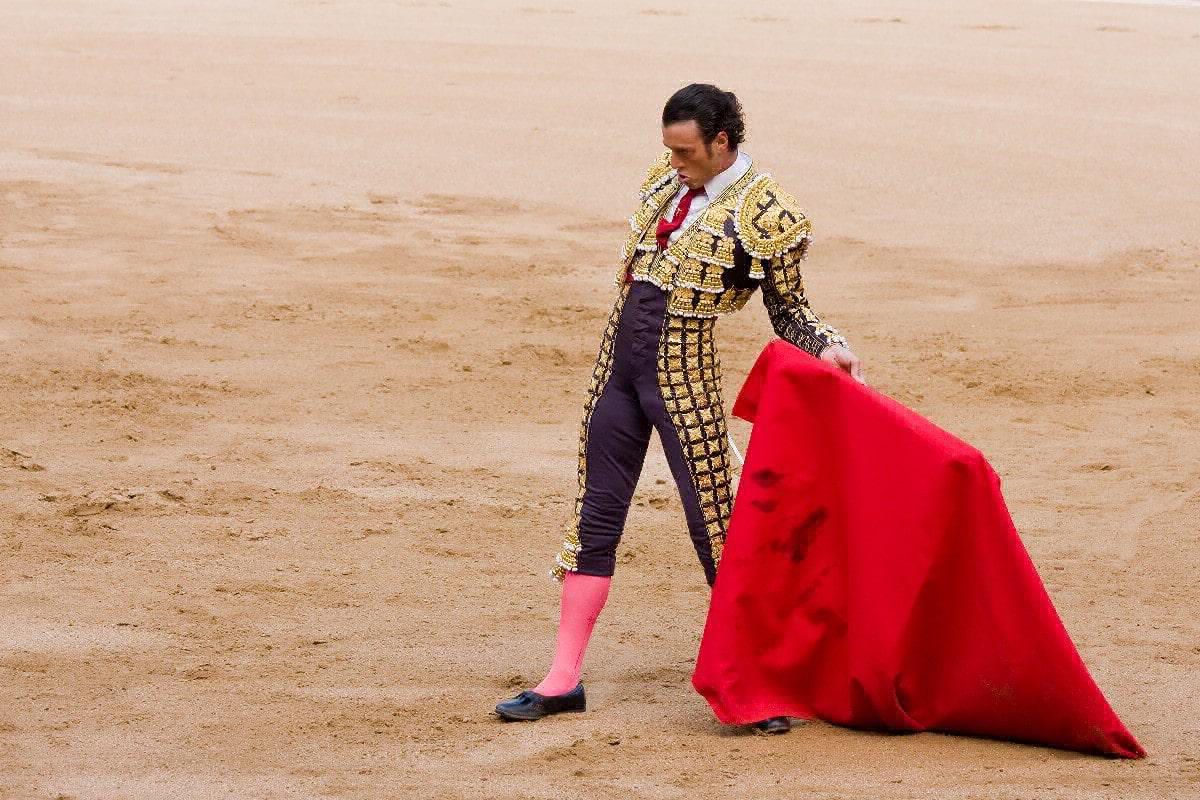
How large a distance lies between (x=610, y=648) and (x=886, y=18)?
625 inches

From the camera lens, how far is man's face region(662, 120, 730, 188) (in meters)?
3.69

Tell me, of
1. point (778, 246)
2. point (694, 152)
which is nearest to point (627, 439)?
point (778, 246)

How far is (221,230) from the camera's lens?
9602 millimetres

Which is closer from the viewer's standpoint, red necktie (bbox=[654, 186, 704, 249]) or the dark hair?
the dark hair

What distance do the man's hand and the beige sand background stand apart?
0.83 m

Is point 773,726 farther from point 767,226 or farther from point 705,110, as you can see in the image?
point 705,110

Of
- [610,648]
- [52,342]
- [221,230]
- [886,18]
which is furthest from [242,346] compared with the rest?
[886,18]

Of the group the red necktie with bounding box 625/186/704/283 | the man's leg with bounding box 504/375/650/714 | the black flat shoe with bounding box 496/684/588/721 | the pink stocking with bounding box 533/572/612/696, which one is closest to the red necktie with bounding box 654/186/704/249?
the red necktie with bounding box 625/186/704/283

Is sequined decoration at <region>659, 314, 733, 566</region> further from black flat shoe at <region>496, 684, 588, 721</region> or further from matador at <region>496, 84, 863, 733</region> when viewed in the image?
black flat shoe at <region>496, 684, 588, 721</region>

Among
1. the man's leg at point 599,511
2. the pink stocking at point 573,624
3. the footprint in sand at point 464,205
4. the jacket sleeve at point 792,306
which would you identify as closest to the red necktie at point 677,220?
the jacket sleeve at point 792,306

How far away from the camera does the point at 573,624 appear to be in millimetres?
4066

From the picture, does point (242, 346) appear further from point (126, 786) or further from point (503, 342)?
point (126, 786)

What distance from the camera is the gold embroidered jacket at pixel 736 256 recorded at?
375cm

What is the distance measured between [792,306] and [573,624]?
925 millimetres
